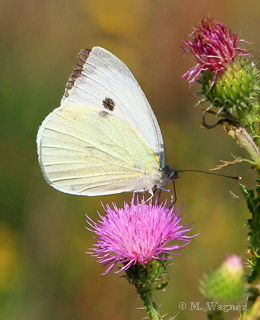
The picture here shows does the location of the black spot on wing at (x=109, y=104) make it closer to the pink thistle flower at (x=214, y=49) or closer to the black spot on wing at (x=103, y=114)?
the black spot on wing at (x=103, y=114)

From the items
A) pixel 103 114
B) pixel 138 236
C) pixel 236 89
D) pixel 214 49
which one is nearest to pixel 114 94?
pixel 103 114

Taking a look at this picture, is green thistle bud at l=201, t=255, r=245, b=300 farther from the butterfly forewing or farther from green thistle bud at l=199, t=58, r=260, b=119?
the butterfly forewing

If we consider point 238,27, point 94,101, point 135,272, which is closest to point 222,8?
point 238,27

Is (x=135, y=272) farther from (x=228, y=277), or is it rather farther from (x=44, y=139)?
(x=44, y=139)

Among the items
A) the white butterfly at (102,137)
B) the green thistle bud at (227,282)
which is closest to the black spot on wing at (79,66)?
the white butterfly at (102,137)

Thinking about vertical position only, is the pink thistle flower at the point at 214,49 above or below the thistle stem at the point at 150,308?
above

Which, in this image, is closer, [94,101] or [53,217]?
[94,101]

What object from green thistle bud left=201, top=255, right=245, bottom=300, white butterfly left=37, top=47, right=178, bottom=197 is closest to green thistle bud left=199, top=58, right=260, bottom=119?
white butterfly left=37, top=47, right=178, bottom=197
